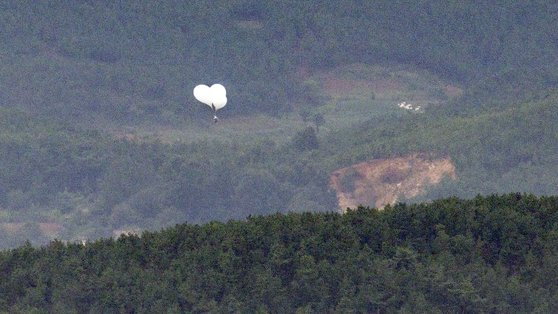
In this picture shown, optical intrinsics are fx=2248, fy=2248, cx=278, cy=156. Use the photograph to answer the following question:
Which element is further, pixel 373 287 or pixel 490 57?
pixel 490 57

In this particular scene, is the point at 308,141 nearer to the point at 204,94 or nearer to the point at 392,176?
the point at 392,176

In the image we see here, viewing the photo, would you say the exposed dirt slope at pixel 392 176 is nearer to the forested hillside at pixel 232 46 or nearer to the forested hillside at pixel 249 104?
the forested hillside at pixel 249 104

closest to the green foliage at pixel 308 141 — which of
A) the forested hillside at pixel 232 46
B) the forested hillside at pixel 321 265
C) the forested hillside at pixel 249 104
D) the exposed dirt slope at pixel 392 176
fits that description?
the forested hillside at pixel 249 104

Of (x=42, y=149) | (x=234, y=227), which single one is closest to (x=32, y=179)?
(x=42, y=149)

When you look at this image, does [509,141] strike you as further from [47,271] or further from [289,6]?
[47,271]

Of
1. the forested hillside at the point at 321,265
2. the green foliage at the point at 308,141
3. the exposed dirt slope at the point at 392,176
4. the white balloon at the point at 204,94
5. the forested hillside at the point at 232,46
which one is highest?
the forested hillside at the point at 232,46

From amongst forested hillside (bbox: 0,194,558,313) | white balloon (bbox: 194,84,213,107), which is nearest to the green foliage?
white balloon (bbox: 194,84,213,107)
